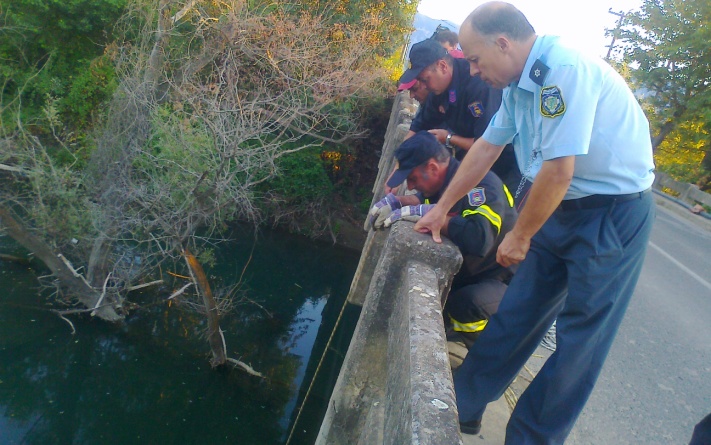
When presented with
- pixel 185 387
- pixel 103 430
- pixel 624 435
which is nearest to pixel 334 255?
pixel 185 387

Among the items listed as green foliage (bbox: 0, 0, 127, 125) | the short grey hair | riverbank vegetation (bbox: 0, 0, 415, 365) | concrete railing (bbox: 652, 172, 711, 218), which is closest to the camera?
the short grey hair

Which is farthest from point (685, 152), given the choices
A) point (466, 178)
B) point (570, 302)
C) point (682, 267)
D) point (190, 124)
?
point (570, 302)

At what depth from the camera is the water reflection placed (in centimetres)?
843

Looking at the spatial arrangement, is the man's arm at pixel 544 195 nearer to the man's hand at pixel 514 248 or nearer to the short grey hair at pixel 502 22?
the man's hand at pixel 514 248

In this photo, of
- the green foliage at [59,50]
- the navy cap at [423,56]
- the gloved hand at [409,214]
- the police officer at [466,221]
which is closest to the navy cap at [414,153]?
the police officer at [466,221]

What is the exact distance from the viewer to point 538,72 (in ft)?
6.63

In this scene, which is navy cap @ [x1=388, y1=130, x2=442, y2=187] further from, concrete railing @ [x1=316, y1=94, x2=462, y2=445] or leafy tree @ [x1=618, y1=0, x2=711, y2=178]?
leafy tree @ [x1=618, y1=0, x2=711, y2=178]

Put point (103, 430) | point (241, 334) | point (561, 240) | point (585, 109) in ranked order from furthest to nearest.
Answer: point (241, 334), point (103, 430), point (561, 240), point (585, 109)

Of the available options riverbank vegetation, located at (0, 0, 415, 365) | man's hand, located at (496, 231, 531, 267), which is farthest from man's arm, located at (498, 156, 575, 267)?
riverbank vegetation, located at (0, 0, 415, 365)

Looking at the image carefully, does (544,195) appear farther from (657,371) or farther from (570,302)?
(657,371)

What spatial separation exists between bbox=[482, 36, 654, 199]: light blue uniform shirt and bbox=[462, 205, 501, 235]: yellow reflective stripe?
22.7 inches

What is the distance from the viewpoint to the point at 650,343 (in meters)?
4.96

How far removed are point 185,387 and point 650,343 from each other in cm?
687

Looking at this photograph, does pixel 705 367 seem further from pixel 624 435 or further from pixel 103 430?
pixel 103 430
